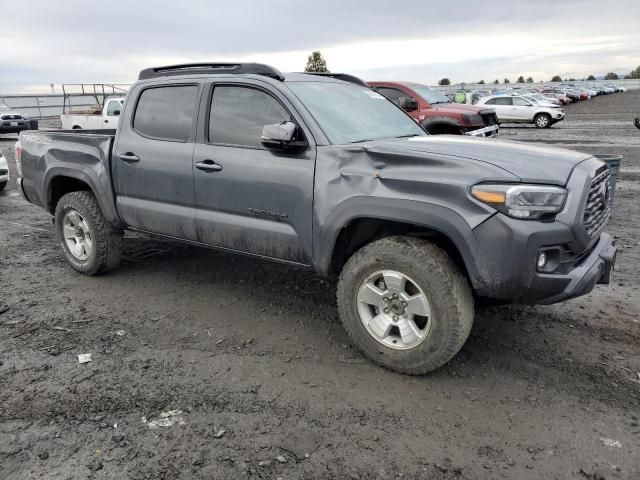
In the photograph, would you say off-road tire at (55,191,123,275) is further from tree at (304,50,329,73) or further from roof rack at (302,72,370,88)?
tree at (304,50,329,73)

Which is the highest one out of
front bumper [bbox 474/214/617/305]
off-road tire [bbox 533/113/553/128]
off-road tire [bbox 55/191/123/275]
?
front bumper [bbox 474/214/617/305]

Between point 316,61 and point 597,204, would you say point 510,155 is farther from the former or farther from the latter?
point 316,61

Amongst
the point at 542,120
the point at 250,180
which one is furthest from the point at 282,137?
the point at 542,120

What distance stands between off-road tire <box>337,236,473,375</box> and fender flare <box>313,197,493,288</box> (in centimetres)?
14

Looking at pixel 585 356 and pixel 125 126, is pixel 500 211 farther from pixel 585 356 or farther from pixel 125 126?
pixel 125 126

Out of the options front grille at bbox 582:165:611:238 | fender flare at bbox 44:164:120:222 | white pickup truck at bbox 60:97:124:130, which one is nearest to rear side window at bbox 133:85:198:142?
fender flare at bbox 44:164:120:222

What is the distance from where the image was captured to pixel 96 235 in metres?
5.11

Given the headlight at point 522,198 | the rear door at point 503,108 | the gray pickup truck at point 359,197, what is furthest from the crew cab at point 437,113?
the rear door at point 503,108

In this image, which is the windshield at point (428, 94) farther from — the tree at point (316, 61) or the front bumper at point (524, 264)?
the tree at point (316, 61)

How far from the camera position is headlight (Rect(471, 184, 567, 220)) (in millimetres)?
2959

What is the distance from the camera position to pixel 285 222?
380 centimetres

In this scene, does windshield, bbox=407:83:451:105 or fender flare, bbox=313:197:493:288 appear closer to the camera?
fender flare, bbox=313:197:493:288

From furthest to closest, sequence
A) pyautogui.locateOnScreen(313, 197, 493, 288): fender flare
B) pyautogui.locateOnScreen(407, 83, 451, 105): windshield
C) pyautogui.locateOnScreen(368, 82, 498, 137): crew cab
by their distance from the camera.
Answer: pyautogui.locateOnScreen(407, 83, 451, 105): windshield, pyautogui.locateOnScreen(368, 82, 498, 137): crew cab, pyautogui.locateOnScreen(313, 197, 493, 288): fender flare

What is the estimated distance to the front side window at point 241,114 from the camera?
4.00m
